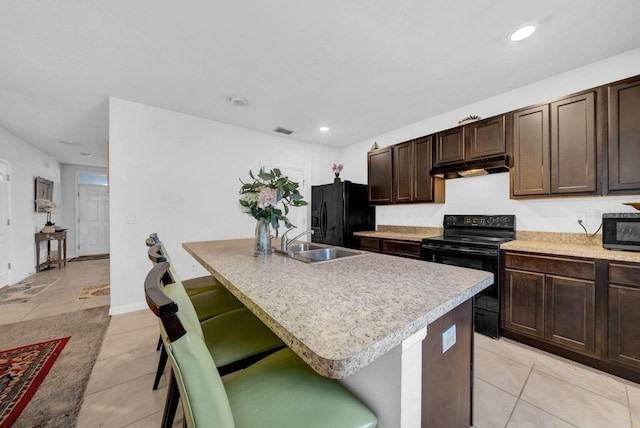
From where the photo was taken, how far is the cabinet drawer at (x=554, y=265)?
1.91 m

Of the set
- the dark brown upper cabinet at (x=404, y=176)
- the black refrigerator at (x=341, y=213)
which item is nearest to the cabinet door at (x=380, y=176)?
the dark brown upper cabinet at (x=404, y=176)

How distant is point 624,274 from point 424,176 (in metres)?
2.00

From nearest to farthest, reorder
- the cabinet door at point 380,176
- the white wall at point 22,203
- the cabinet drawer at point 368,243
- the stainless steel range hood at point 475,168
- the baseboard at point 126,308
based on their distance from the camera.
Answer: the stainless steel range hood at point 475,168 < the baseboard at point 126,308 < the cabinet drawer at point 368,243 < the cabinet door at point 380,176 < the white wall at point 22,203

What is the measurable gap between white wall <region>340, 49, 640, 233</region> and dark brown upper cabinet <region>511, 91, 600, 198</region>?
0.30 meters

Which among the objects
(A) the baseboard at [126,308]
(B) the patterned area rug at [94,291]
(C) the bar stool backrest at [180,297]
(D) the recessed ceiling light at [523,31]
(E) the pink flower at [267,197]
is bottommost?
(B) the patterned area rug at [94,291]

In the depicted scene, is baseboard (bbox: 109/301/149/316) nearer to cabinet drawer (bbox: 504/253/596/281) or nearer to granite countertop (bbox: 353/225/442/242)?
granite countertop (bbox: 353/225/442/242)

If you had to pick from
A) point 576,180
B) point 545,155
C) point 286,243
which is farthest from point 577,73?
point 286,243

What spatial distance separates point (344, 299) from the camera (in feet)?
2.79

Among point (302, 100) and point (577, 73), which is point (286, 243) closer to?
point (302, 100)

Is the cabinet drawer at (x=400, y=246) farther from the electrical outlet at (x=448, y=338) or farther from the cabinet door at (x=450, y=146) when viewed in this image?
the electrical outlet at (x=448, y=338)

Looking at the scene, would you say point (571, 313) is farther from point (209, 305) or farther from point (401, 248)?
point (209, 305)

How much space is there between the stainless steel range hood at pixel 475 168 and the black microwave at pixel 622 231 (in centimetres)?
91

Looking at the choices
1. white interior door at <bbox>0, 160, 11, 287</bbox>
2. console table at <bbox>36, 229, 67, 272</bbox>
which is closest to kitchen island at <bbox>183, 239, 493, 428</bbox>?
white interior door at <bbox>0, 160, 11, 287</bbox>

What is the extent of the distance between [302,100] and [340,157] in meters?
2.27
